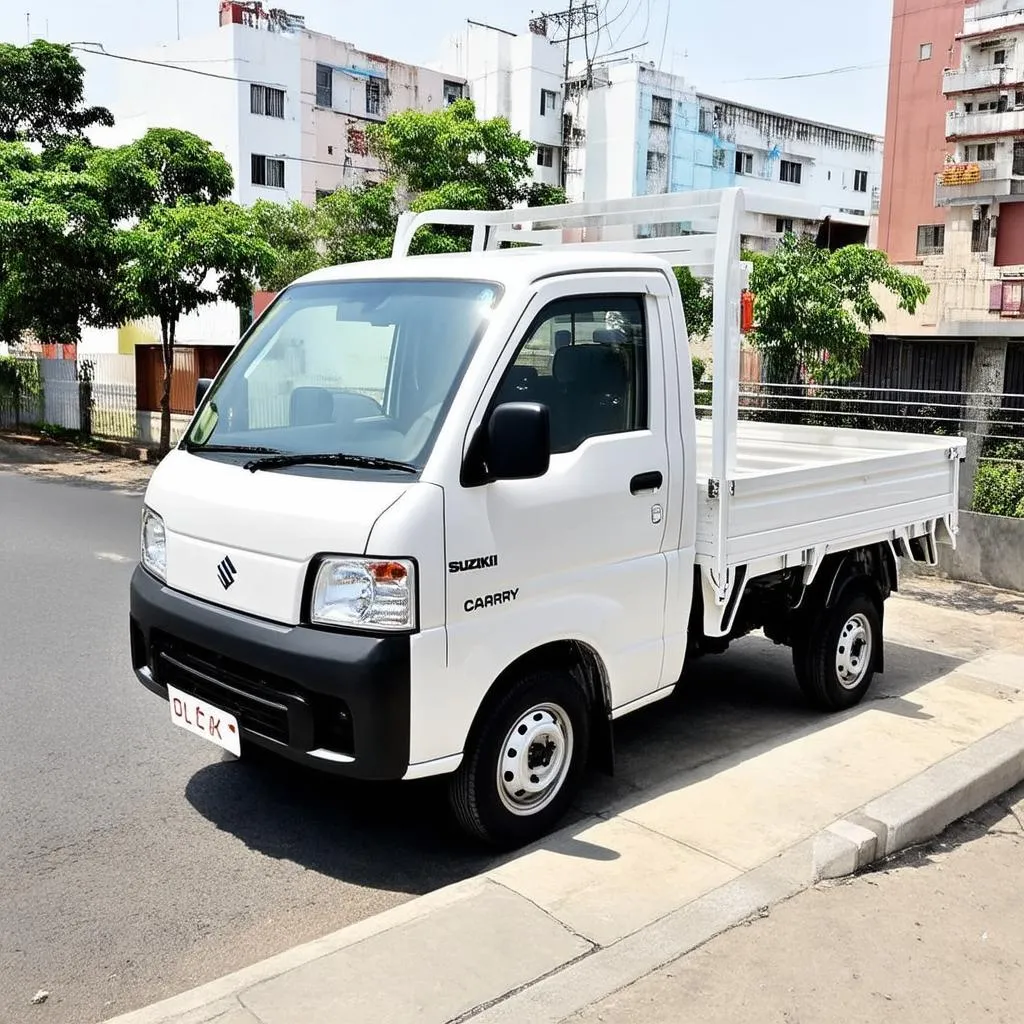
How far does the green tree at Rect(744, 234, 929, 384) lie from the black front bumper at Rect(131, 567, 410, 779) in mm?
8674

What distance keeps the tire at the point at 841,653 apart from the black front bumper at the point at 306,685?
9.22 ft

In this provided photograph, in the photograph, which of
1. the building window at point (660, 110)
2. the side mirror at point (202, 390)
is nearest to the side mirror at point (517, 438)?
the side mirror at point (202, 390)

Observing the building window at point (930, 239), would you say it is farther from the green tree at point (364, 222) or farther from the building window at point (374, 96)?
the green tree at point (364, 222)

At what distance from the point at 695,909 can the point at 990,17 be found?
3809cm

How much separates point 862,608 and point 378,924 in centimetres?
344

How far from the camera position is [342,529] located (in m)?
3.55

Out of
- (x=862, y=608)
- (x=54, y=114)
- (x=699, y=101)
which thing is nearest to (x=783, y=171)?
(x=699, y=101)

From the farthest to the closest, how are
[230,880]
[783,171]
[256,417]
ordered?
[783,171], [256,417], [230,880]

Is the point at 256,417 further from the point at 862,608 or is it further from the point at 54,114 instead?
the point at 54,114

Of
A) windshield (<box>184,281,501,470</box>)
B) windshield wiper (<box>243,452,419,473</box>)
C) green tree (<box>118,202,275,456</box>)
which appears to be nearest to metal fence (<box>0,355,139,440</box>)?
green tree (<box>118,202,275,456</box>)

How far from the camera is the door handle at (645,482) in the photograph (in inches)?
168

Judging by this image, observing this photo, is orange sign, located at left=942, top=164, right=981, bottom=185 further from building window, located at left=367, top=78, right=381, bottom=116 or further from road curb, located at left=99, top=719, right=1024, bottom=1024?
road curb, located at left=99, top=719, right=1024, bottom=1024

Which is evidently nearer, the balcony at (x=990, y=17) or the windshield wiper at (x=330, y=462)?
the windshield wiper at (x=330, y=462)

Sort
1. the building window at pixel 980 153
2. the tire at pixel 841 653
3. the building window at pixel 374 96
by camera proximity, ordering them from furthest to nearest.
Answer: the building window at pixel 374 96 → the building window at pixel 980 153 → the tire at pixel 841 653
